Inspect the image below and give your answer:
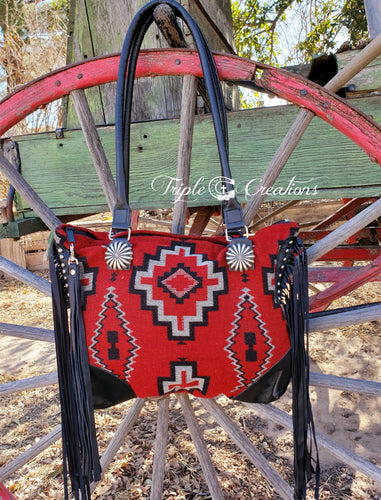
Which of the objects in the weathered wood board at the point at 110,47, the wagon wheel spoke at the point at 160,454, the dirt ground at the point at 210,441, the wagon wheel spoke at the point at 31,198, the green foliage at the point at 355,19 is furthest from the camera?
the green foliage at the point at 355,19

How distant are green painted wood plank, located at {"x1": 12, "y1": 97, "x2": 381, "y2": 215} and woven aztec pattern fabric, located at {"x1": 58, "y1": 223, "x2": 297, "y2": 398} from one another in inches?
20.0

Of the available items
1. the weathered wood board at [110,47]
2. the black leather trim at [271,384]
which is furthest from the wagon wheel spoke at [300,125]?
the weathered wood board at [110,47]

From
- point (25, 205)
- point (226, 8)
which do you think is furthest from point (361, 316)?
point (226, 8)

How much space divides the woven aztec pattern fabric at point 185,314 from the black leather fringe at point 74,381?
0.10ft

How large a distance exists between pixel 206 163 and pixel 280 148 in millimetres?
390

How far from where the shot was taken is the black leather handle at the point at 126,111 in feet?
3.14

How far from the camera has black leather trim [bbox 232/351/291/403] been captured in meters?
0.94

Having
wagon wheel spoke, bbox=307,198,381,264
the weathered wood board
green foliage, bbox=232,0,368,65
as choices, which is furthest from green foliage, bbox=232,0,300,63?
wagon wheel spoke, bbox=307,198,381,264

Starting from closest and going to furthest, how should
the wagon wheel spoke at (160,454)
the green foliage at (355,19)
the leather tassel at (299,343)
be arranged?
1. the leather tassel at (299,343)
2. the wagon wheel spoke at (160,454)
3. the green foliage at (355,19)

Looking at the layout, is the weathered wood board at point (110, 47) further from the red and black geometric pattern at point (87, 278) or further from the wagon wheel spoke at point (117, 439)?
the wagon wheel spoke at point (117, 439)

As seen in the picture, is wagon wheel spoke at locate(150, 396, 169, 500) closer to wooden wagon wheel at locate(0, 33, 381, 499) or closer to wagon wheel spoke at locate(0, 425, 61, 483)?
wooden wagon wheel at locate(0, 33, 381, 499)

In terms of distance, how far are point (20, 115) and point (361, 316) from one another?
105 cm

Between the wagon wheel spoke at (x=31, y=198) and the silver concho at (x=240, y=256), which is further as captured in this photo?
the wagon wheel spoke at (x=31, y=198)

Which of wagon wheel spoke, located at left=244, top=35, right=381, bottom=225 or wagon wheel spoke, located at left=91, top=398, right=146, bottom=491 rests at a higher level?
wagon wheel spoke, located at left=244, top=35, right=381, bottom=225
